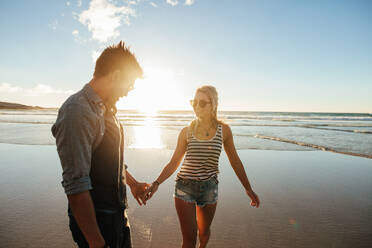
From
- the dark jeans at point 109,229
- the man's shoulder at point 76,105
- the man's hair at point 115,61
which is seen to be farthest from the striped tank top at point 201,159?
the man's shoulder at point 76,105

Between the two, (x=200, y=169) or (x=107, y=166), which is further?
(x=200, y=169)

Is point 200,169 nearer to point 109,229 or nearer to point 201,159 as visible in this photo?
point 201,159

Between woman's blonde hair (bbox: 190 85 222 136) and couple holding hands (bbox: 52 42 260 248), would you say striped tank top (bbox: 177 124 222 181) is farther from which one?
woman's blonde hair (bbox: 190 85 222 136)

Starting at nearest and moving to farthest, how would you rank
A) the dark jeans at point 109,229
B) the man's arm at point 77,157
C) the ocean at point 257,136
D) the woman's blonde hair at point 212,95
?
the man's arm at point 77,157
the dark jeans at point 109,229
the woman's blonde hair at point 212,95
the ocean at point 257,136

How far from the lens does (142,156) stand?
8609mm

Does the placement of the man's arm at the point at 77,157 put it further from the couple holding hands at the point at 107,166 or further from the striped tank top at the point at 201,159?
the striped tank top at the point at 201,159

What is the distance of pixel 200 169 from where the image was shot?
8.64 ft

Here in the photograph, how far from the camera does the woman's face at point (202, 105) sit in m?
2.78

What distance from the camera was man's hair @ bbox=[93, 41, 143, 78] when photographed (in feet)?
5.32

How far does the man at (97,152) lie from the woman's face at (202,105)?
108cm

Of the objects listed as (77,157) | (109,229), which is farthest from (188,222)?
(77,157)

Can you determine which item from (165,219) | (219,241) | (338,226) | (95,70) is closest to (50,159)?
(165,219)

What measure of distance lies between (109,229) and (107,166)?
54 centimetres

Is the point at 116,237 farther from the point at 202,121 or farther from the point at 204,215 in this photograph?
the point at 202,121
